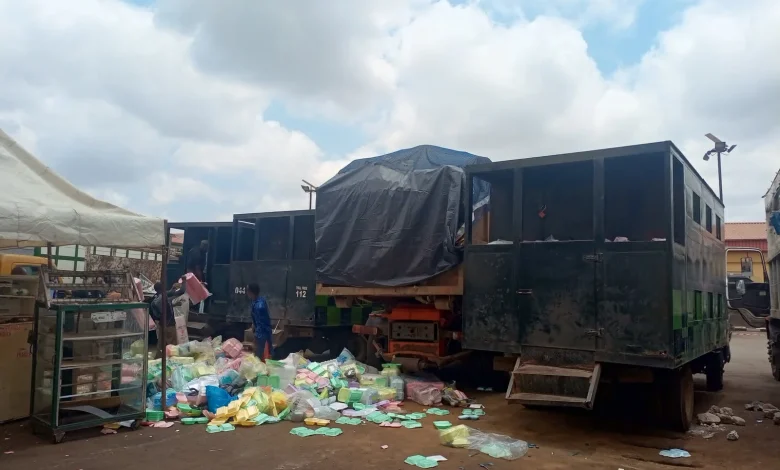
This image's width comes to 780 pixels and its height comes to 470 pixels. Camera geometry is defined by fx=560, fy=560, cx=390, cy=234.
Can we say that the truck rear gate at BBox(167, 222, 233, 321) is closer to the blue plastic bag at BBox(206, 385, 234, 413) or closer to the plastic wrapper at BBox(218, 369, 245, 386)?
the plastic wrapper at BBox(218, 369, 245, 386)

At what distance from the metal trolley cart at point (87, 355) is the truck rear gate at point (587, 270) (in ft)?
12.3

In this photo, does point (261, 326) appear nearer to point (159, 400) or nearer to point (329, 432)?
point (159, 400)

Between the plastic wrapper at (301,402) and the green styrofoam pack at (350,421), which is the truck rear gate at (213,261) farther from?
the green styrofoam pack at (350,421)

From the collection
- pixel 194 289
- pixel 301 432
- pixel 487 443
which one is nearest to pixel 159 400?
pixel 301 432

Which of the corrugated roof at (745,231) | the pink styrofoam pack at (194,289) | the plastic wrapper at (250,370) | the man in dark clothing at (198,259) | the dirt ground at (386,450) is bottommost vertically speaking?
the dirt ground at (386,450)

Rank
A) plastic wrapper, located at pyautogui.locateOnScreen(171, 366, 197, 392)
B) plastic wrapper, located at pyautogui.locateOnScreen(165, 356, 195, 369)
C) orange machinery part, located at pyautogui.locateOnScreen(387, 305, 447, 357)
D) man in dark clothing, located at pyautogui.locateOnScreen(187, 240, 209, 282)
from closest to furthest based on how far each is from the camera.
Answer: plastic wrapper, located at pyautogui.locateOnScreen(171, 366, 197, 392) < orange machinery part, located at pyautogui.locateOnScreen(387, 305, 447, 357) < plastic wrapper, located at pyautogui.locateOnScreen(165, 356, 195, 369) < man in dark clothing, located at pyautogui.locateOnScreen(187, 240, 209, 282)

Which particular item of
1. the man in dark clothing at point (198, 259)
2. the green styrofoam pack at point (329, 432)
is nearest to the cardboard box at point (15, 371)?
the green styrofoam pack at point (329, 432)

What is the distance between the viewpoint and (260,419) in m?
6.14

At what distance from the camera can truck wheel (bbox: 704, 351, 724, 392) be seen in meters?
8.80

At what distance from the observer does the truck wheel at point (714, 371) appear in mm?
8805

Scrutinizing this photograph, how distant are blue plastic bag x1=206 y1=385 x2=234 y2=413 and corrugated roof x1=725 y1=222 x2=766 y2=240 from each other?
33204 millimetres

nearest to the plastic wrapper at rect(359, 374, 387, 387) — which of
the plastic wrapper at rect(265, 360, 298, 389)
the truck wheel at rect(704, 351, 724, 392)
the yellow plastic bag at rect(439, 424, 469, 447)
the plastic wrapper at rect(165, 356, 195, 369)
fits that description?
the plastic wrapper at rect(265, 360, 298, 389)

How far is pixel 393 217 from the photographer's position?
809 centimetres

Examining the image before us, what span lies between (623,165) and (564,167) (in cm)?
63
